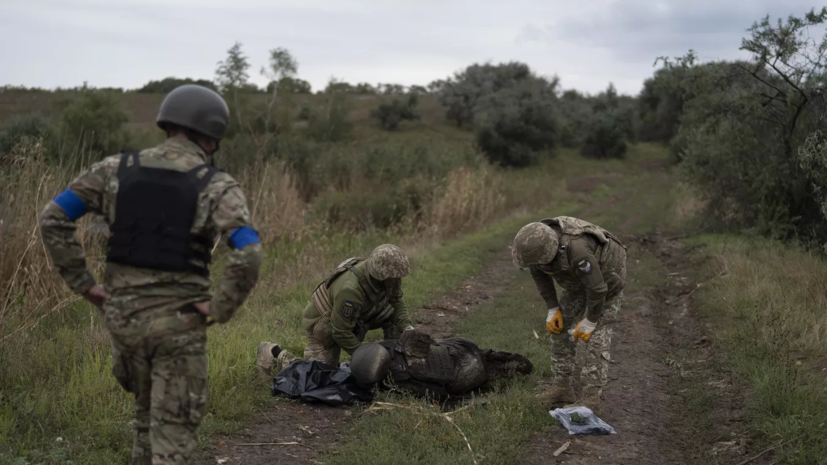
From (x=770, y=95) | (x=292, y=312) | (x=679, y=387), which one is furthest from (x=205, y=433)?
(x=770, y=95)

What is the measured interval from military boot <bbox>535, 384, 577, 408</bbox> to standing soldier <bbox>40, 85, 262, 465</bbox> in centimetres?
334

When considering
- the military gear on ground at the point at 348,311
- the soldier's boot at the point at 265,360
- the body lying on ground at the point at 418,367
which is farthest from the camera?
the soldier's boot at the point at 265,360

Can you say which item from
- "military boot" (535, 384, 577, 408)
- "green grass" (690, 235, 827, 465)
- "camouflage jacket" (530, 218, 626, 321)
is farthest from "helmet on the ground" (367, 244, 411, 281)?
"green grass" (690, 235, 827, 465)

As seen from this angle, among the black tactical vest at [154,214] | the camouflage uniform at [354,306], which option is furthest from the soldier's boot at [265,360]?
the black tactical vest at [154,214]

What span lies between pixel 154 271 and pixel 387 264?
285cm

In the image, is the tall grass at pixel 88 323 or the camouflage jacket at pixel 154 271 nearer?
the camouflage jacket at pixel 154 271

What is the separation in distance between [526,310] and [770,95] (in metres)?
8.08

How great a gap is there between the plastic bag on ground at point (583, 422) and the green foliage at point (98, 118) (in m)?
17.6

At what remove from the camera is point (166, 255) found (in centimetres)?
325

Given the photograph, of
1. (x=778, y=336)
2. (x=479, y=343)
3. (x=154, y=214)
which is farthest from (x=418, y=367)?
(x=778, y=336)

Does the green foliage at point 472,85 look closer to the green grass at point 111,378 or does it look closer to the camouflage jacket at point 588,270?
the green grass at point 111,378

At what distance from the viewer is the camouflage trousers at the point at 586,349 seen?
5.81 meters

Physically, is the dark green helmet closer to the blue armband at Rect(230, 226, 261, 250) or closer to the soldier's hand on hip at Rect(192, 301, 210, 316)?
the blue armband at Rect(230, 226, 261, 250)

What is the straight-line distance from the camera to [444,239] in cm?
1609
